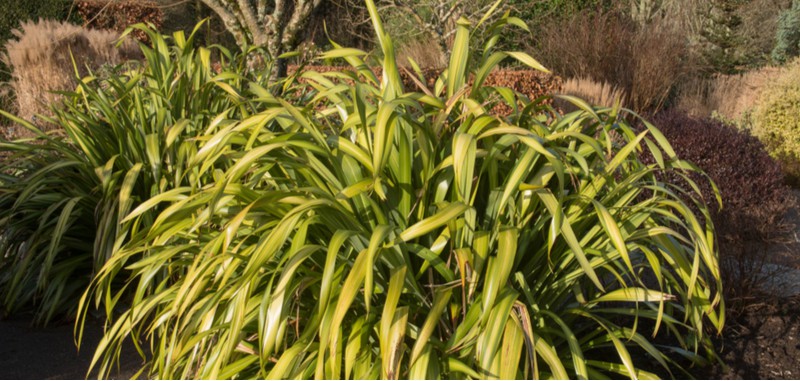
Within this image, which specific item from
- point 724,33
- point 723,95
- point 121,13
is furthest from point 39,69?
point 724,33

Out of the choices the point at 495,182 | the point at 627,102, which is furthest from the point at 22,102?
the point at 627,102

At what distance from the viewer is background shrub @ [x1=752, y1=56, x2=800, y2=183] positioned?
9.23 m

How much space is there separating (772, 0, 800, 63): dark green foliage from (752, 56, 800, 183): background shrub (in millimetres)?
13437

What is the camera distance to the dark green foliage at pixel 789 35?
70.6ft

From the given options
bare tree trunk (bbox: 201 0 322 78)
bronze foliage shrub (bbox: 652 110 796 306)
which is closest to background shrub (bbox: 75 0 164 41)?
bare tree trunk (bbox: 201 0 322 78)

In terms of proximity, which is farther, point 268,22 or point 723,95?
point 723,95

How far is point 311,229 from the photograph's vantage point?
266 cm

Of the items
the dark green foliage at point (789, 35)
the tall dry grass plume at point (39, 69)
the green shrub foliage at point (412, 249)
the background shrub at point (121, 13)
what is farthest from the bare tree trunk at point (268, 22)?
the dark green foliage at point (789, 35)

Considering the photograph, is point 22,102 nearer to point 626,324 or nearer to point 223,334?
point 223,334

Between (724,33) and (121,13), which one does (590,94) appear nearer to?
(121,13)

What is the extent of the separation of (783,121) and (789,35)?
1453 cm

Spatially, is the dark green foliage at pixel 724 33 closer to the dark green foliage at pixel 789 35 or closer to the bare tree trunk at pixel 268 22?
the dark green foliage at pixel 789 35

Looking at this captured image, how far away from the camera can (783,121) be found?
940 cm

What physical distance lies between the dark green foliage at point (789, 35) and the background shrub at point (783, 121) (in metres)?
13.4
